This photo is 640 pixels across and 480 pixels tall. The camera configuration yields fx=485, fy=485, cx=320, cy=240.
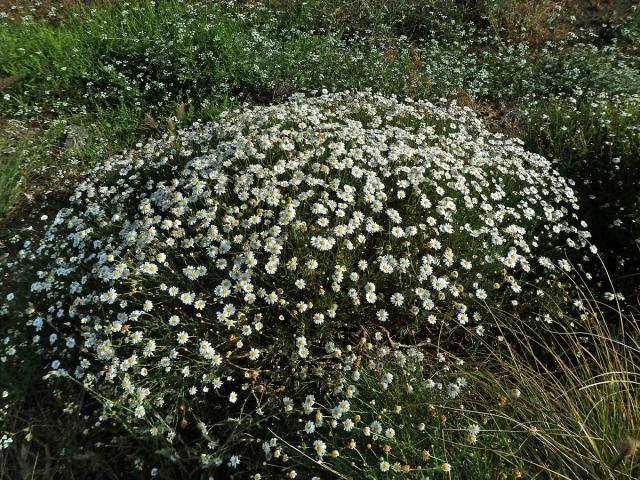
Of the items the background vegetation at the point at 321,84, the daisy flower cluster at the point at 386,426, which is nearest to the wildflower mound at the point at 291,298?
the daisy flower cluster at the point at 386,426

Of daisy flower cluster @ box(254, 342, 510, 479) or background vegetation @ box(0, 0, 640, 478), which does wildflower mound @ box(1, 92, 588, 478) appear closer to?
daisy flower cluster @ box(254, 342, 510, 479)

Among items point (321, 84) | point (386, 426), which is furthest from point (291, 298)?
point (321, 84)

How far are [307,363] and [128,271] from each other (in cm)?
130

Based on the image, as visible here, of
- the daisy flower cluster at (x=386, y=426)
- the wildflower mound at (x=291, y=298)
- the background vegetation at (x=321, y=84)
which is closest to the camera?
the daisy flower cluster at (x=386, y=426)

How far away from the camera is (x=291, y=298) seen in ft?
10.0

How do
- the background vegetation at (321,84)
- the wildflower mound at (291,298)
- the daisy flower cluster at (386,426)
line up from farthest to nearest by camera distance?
1. the background vegetation at (321,84)
2. the wildflower mound at (291,298)
3. the daisy flower cluster at (386,426)

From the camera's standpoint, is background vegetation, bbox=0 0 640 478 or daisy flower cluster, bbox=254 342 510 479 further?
background vegetation, bbox=0 0 640 478

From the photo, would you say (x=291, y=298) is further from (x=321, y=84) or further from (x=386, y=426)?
(x=321, y=84)

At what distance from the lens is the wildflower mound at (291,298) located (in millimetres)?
2664

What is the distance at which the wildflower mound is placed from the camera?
8.74 ft

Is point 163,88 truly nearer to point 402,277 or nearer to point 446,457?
point 402,277

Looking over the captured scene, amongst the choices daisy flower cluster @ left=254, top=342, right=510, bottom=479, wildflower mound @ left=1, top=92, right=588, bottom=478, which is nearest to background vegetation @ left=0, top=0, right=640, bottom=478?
daisy flower cluster @ left=254, top=342, right=510, bottom=479

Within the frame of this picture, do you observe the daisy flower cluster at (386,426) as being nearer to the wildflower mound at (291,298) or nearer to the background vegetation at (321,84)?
the wildflower mound at (291,298)

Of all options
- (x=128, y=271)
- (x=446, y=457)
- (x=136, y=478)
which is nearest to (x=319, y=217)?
(x=128, y=271)
